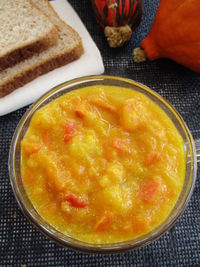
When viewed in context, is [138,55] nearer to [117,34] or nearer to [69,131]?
[117,34]

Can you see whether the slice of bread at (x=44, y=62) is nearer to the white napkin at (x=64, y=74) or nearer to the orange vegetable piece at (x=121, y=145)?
the white napkin at (x=64, y=74)

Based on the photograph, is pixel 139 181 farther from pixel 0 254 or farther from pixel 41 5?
pixel 41 5

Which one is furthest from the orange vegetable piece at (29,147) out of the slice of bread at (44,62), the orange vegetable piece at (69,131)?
the slice of bread at (44,62)

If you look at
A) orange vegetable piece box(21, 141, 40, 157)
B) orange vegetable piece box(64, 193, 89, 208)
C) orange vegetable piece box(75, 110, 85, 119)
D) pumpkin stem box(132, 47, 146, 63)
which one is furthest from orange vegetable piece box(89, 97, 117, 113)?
pumpkin stem box(132, 47, 146, 63)

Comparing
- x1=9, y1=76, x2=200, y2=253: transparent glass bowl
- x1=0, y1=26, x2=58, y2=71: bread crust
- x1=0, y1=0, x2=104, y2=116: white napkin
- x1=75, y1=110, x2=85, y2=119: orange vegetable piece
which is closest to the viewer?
x1=9, y1=76, x2=200, y2=253: transparent glass bowl

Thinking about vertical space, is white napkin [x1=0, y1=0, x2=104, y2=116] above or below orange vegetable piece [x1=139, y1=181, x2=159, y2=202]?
above

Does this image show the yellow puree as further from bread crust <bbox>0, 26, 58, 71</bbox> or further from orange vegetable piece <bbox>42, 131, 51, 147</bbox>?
bread crust <bbox>0, 26, 58, 71</bbox>

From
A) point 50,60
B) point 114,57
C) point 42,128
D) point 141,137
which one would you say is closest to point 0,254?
point 42,128
